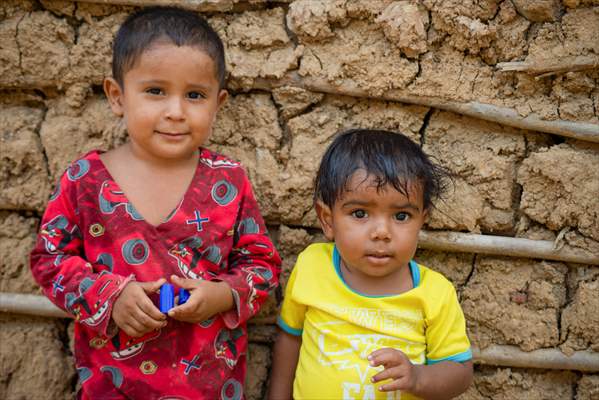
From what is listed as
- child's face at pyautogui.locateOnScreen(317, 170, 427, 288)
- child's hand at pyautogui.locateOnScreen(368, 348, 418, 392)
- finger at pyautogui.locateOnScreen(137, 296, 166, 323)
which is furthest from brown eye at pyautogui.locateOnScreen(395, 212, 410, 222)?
finger at pyautogui.locateOnScreen(137, 296, 166, 323)

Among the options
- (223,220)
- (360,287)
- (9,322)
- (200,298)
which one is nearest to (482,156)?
(360,287)

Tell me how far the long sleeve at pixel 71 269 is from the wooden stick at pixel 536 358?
119cm

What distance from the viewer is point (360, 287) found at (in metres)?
1.99

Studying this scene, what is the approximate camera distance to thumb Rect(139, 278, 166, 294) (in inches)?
69.9

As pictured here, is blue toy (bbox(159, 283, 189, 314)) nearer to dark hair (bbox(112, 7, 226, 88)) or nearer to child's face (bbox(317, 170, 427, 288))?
child's face (bbox(317, 170, 427, 288))

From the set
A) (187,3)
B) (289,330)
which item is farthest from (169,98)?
(289,330)

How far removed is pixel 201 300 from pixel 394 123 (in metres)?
0.88

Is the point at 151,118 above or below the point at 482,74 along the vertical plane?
below

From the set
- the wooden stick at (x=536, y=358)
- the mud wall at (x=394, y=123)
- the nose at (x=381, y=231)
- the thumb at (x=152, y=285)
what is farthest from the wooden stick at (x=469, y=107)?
the thumb at (x=152, y=285)

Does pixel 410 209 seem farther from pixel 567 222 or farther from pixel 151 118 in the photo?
pixel 151 118

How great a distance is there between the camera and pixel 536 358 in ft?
7.12

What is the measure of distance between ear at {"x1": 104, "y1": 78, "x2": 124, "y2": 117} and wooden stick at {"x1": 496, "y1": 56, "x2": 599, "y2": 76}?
3.89ft

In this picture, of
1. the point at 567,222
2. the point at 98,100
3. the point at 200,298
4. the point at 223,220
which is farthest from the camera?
the point at 98,100

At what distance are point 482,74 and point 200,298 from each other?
3.72ft
